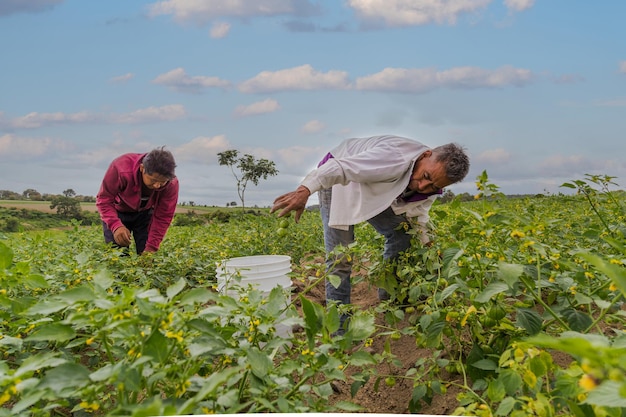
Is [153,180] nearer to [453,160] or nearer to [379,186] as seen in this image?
[379,186]

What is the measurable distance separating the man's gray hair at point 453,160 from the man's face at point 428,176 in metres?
0.03

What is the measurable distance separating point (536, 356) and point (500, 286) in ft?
0.89

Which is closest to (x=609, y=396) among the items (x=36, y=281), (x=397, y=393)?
(x=36, y=281)

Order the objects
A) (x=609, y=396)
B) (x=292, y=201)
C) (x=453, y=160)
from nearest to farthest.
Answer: (x=609, y=396) < (x=292, y=201) < (x=453, y=160)

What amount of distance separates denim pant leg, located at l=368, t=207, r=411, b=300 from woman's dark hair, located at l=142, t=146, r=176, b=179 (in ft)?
5.66

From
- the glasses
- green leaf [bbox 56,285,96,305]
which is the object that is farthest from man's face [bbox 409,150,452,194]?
green leaf [bbox 56,285,96,305]

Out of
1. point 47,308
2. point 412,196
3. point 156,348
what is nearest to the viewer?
point 156,348

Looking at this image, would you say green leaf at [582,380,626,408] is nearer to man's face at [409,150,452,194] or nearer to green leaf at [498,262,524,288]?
green leaf at [498,262,524,288]

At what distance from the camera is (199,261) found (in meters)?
4.25

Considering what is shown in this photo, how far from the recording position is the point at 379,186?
3283 mm

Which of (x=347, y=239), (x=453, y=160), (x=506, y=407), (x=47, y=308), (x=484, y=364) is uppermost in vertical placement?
(x=453, y=160)

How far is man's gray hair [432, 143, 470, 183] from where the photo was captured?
305cm

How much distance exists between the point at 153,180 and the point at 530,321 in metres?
3.46

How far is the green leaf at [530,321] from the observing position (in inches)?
67.3
